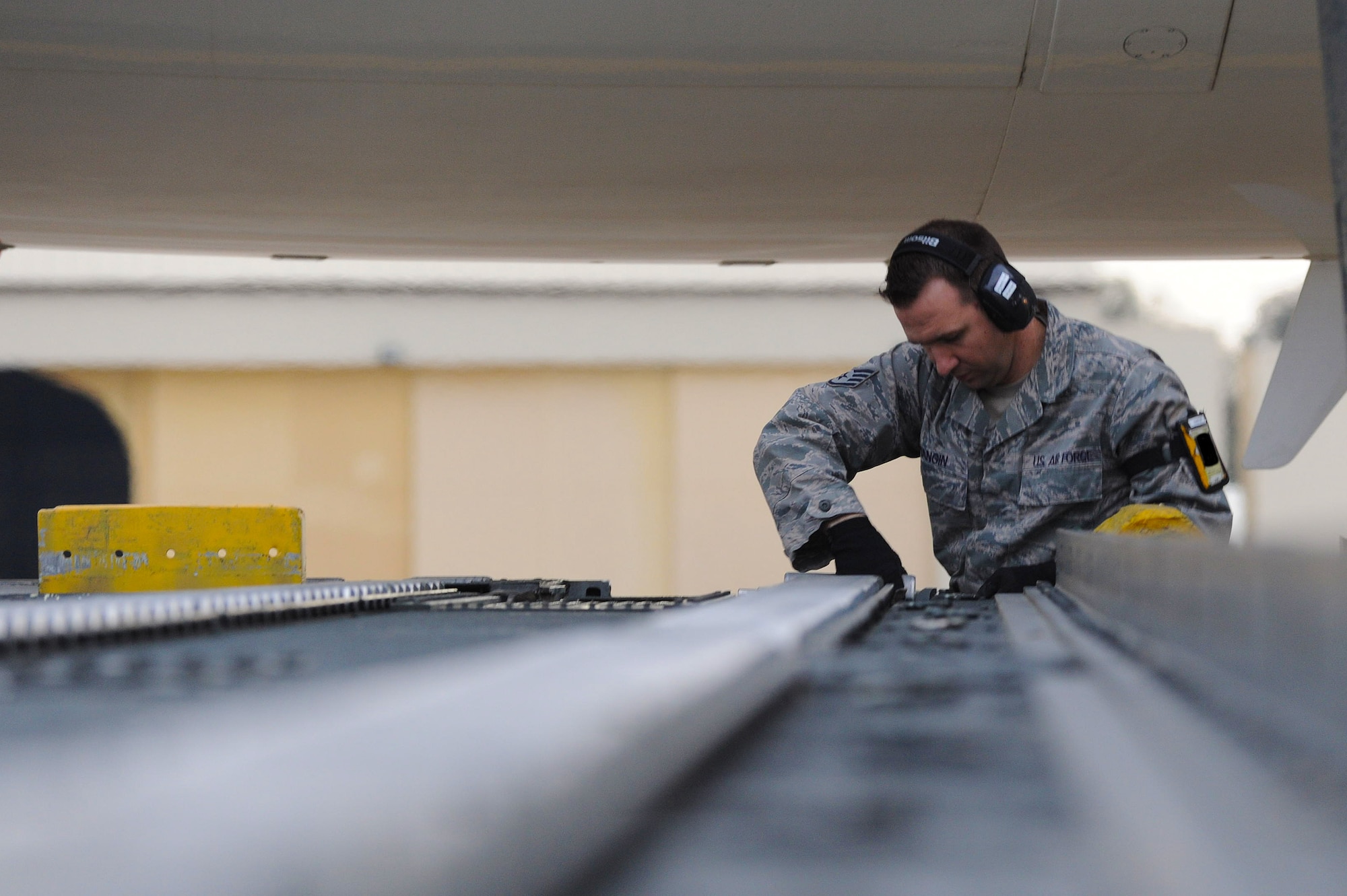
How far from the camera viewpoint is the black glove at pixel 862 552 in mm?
1507

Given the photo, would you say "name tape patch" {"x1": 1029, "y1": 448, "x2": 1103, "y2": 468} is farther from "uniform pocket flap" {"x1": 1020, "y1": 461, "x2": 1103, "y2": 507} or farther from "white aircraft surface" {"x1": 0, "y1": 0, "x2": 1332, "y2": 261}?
"white aircraft surface" {"x1": 0, "y1": 0, "x2": 1332, "y2": 261}

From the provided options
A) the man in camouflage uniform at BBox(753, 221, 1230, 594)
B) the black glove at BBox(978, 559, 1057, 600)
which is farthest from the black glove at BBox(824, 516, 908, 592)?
the black glove at BBox(978, 559, 1057, 600)

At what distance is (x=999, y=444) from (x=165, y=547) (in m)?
1.37

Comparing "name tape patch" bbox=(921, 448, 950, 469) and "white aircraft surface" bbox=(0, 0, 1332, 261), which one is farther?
"white aircraft surface" bbox=(0, 0, 1332, 261)

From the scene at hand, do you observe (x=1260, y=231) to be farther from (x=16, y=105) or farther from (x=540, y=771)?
(x=540, y=771)

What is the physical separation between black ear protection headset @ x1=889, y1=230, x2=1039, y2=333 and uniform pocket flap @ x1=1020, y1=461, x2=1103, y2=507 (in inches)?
9.4

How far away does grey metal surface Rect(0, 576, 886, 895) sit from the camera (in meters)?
0.18

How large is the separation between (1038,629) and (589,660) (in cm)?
49

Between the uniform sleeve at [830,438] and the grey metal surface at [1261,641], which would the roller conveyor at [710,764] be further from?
the uniform sleeve at [830,438]

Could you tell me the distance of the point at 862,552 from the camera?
1582mm

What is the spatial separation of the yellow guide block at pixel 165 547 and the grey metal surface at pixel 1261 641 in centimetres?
143

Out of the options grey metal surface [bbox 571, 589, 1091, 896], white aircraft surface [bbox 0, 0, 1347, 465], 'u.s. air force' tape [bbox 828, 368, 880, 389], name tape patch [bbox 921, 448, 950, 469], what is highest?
white aircraft surface [bbox 0, 0, 1347, 465]

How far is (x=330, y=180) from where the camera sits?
2.38 meters

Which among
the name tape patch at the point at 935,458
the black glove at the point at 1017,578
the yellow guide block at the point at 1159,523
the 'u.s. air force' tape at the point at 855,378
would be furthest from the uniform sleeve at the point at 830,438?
the yellow guide block at the point at 1159,523
